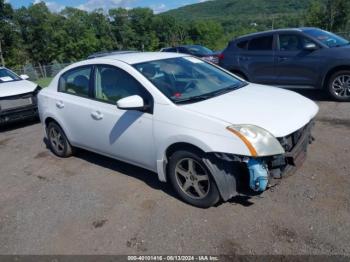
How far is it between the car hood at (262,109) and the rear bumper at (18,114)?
580 cm

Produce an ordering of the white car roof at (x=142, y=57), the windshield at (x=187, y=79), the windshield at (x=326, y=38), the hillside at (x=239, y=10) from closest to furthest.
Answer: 1. the windshield at (x=187, y=79)
2. the white car roof at (x=142, y=57)
3. the windshield at (x=326, y=38)
4. the hillside at (x=239, y=10)

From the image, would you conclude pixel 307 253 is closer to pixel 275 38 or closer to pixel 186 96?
pixel 186 96

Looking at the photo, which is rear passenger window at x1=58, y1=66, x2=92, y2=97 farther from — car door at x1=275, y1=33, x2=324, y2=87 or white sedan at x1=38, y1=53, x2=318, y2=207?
car door at x1=275, y1=33, x2=324, y2=87

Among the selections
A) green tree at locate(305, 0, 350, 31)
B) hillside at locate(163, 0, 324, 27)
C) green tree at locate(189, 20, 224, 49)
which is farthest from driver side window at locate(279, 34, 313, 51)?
hillside at locate(163, 0, 324, 27)

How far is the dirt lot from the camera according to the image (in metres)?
3.27

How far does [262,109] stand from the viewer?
3.78 m

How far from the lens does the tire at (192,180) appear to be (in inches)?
144

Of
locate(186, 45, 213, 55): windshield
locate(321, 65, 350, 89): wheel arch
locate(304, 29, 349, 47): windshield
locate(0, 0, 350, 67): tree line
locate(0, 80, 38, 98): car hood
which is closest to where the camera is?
locate(321, 65, 350, 89): wheel arch

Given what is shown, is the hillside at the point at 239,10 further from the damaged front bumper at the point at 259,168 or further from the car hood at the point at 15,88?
the damaged front bumper at the point at 259,168

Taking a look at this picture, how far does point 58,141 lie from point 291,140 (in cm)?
376

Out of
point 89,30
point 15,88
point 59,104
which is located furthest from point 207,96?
point 89,30

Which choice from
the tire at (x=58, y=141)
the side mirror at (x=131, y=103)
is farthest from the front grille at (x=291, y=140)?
the tire at (x=58, y=141)

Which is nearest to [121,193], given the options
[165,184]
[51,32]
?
[165,184]

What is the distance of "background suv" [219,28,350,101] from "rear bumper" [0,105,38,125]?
16.2ft
